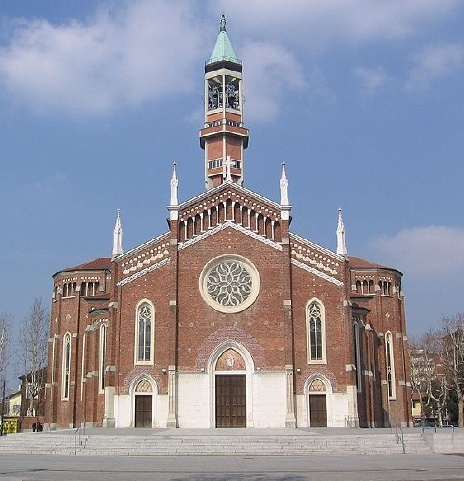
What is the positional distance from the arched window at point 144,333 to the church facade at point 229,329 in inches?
2.6

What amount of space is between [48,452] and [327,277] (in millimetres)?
21053

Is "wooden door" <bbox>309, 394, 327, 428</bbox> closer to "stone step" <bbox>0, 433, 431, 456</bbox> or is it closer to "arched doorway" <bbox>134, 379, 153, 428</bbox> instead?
"stone step" <bbox>0, 433, 431, 456</bbox>

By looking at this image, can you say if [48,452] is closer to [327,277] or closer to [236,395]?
[236,395]

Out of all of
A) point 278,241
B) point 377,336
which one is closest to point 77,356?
point 278,241

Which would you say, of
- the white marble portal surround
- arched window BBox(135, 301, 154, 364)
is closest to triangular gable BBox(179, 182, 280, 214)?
arched window BBox(135, 301, 154, 364)

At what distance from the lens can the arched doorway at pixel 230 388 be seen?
42312 millimetres

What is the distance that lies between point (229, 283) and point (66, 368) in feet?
58.1

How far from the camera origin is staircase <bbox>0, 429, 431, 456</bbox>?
3067 cm

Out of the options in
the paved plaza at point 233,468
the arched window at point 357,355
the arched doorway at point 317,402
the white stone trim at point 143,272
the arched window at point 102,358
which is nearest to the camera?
the paved plaza at point 233,468

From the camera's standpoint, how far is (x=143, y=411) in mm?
42062

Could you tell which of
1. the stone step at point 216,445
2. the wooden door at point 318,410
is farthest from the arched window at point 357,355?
the stone step at point 216,445

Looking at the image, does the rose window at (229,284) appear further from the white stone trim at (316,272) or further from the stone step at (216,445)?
the stone step at (216,445)

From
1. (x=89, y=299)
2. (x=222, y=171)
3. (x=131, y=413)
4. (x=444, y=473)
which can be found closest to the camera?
(x=444, y=473)

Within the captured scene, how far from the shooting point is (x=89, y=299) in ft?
167
